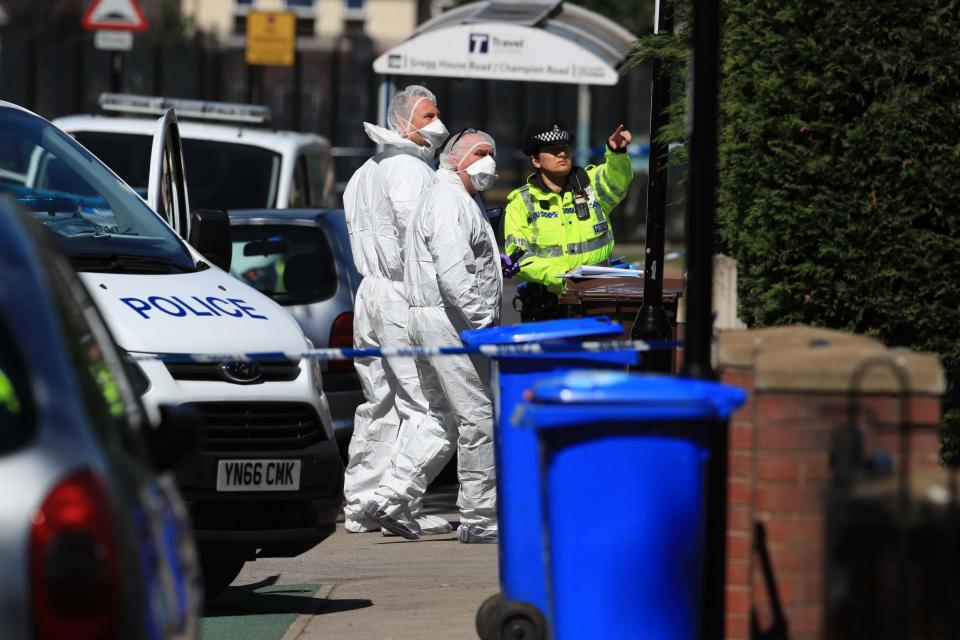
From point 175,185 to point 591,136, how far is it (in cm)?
1947

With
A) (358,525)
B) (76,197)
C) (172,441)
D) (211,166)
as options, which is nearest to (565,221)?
(358,525)

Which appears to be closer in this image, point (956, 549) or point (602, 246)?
point (956, 549)

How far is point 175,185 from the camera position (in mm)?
9812

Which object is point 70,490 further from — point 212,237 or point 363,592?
point 212,237

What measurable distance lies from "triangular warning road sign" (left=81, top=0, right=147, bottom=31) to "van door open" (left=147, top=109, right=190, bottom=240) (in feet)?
24.1

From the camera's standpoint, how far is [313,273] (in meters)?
11.0

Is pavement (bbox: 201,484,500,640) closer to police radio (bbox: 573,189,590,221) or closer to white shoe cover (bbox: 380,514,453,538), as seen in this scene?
white shoe cover (bbox: 380,514,453,538)

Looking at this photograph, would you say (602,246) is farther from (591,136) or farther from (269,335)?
(591,136)

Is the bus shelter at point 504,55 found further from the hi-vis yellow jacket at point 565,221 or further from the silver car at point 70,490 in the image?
the silver car at point 70,490

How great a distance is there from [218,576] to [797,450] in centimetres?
324

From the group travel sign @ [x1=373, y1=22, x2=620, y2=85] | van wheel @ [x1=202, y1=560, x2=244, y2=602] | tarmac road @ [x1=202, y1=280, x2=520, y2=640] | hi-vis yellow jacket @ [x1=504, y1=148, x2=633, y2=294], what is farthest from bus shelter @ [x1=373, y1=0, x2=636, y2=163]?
van wheel @ [x1=202, y1=560, x2=244, y2=602]

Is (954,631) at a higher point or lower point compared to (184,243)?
lower

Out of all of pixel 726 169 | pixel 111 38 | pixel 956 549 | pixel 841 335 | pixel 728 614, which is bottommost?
pixel 728 614

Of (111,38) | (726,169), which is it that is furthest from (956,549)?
(111,38)
